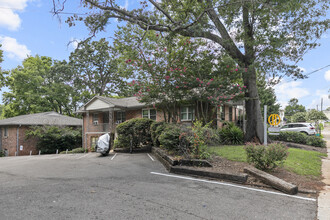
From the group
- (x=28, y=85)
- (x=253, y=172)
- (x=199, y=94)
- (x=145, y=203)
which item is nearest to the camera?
(x=145, y=203)

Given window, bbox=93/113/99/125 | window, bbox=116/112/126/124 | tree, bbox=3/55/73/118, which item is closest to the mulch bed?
window, bbox=116/112/126/124

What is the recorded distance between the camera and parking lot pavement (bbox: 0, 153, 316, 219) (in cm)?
349

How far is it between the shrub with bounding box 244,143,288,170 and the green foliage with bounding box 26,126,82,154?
22348mm

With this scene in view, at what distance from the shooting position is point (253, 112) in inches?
491

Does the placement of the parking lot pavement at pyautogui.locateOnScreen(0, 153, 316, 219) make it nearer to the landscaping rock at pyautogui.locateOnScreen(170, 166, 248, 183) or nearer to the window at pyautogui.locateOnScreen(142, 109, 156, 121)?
the landscaping rock at pyautogui.locateOnScreen(170, 166, 248, 183)

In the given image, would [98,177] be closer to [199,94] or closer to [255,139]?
[199,94]

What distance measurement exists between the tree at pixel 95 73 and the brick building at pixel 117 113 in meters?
10.2

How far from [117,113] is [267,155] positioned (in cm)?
1795

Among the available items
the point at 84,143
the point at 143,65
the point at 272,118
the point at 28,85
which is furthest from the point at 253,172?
the point at 28,85

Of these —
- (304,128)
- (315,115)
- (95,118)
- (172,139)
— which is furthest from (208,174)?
(315,115)

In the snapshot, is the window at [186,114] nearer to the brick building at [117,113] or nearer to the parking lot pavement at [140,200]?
the brick building at [117,113]

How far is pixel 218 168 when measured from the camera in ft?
21.3

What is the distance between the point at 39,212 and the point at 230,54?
1175cm

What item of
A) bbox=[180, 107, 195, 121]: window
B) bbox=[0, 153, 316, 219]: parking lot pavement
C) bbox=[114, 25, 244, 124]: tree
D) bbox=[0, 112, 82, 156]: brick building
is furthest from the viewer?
bbox=[0, 112, 82, 156]: brick building
